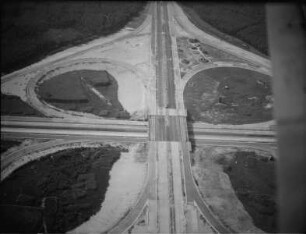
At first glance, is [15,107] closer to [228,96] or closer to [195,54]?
[228,96]

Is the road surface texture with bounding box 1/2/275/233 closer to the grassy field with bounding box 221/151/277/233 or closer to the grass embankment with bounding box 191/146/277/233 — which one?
the grass embankment with bounding box 191/146/277/233

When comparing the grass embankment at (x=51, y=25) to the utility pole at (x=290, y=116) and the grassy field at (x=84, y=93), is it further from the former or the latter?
the utility pole at (x=290, y=116)

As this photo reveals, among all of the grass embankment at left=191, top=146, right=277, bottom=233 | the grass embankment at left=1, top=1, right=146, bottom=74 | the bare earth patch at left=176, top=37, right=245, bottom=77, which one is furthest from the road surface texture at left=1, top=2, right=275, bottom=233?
the grass embankment at left=1, top=1, right=146, bottom=74

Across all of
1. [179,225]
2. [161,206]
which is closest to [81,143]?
[161,206]

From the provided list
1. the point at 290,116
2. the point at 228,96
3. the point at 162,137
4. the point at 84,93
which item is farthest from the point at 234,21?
the point at 290,116

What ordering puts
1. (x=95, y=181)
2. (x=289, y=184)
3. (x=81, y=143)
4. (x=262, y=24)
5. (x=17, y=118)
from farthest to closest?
(x=262, y=24), (x=17, y=118), (x=81, y=143), (x=95, y=181), (x=289, y=184)

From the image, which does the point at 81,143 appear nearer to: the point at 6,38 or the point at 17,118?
the point at 17,118
